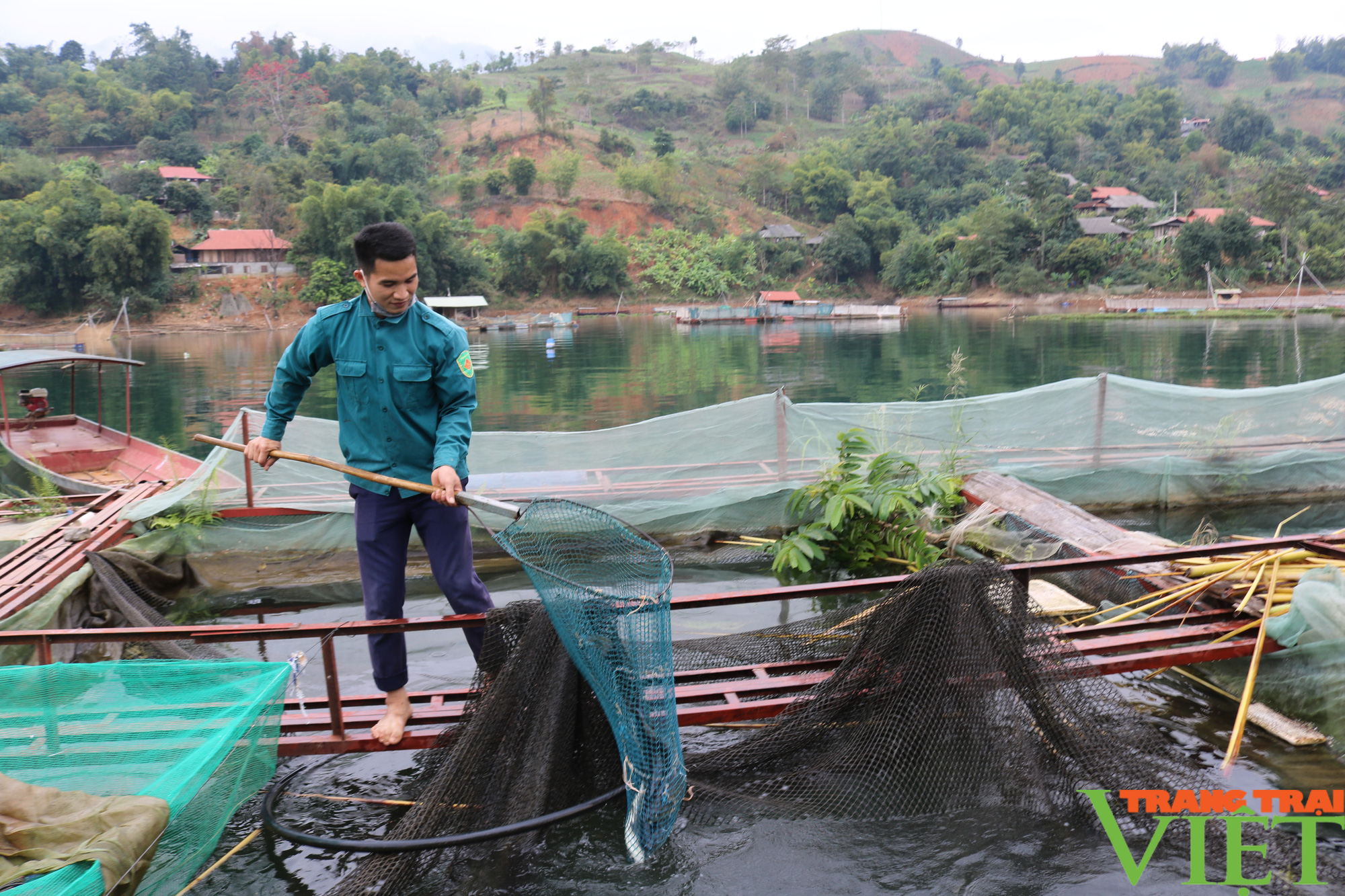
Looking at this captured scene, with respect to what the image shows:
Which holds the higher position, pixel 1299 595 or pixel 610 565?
pixel 610 565

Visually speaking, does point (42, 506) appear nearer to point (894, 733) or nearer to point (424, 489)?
point (424, 489)

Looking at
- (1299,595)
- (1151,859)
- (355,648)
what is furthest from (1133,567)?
(355,648)

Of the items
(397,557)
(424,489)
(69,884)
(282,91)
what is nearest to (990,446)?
(397,557)

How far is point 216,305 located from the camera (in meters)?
54.6

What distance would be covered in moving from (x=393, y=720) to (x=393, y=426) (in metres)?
1.08

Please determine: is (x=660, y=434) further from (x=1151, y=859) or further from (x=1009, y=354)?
(x=1009, y=354)

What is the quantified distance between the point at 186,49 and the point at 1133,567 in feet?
414

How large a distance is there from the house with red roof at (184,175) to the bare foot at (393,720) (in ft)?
254

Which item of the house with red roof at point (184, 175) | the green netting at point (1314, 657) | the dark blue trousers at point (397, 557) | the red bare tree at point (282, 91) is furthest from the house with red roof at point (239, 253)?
the green netting at point (1314, 657)

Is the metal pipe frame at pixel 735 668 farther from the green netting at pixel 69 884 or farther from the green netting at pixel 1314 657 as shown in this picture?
the green netting at pixel 69 884

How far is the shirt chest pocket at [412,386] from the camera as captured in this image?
10.2 feet

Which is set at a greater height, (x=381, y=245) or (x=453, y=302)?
(x=453, y=302)

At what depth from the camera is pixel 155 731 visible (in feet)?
8.43

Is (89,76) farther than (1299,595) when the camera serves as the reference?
Yes
